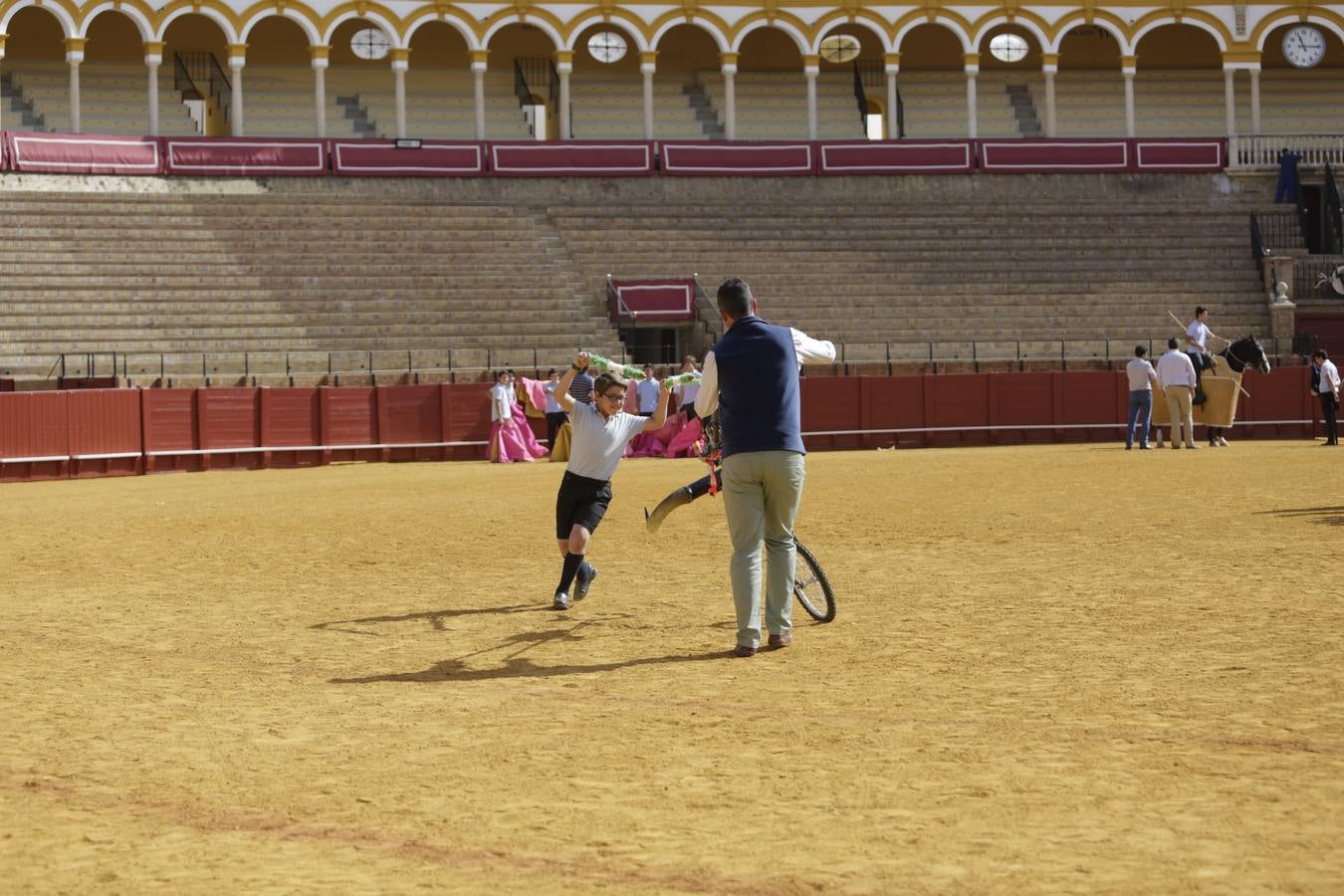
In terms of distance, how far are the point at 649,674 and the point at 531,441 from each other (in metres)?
19.6

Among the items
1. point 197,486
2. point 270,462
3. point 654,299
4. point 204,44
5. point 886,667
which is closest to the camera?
point 886,667

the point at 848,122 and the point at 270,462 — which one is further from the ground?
the point at 848,122

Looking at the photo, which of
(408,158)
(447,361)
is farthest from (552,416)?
(408,158)

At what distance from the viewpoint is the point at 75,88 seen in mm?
35219

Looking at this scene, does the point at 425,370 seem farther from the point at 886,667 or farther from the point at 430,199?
the point at 886,667

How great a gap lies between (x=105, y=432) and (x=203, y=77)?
55.7 ft

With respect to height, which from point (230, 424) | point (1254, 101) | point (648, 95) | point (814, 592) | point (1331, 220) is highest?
point (648, 95)

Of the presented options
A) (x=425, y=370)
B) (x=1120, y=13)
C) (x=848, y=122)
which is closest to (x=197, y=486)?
(x=425, y=370)

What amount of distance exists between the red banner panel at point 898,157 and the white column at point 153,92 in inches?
556

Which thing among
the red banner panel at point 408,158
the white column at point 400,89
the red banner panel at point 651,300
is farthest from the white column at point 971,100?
the white column at point 400,89

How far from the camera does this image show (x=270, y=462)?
26.5 meters

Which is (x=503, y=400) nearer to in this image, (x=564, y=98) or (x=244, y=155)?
(x=244, y=155)

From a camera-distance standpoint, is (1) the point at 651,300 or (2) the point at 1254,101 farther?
(2) the point at 1254,101

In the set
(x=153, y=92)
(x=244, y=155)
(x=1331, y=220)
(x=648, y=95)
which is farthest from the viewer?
(x=648, y=95)
